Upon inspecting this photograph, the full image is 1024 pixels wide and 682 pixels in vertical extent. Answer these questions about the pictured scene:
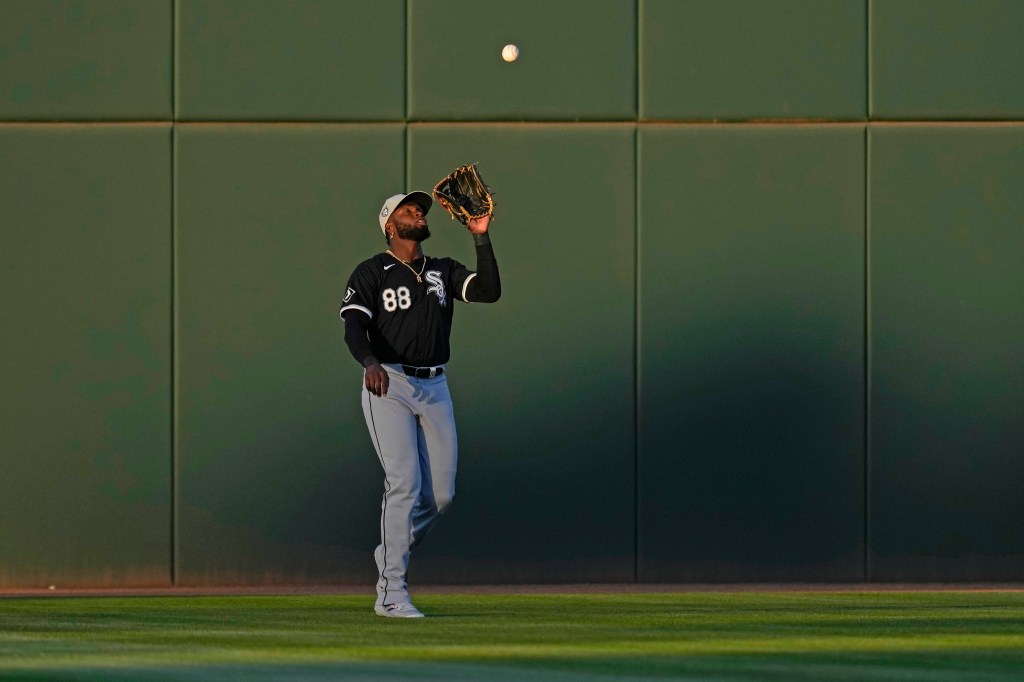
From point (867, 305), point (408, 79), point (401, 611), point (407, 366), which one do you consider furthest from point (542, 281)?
point (401, 611)

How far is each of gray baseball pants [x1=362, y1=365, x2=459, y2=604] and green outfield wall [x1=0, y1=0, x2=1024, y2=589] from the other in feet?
6.78

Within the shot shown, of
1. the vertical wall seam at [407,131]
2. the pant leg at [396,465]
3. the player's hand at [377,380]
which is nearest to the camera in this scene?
the player's hand at [377,380]

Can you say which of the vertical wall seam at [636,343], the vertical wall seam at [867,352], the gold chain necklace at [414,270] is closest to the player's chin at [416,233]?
the gold chain necklace at [414,270]

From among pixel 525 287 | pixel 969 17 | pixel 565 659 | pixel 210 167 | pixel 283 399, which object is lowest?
pixel 565 659

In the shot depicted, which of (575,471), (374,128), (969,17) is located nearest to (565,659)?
(575,471)

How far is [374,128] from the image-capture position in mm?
10281

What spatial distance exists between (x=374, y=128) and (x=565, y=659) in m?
4.53

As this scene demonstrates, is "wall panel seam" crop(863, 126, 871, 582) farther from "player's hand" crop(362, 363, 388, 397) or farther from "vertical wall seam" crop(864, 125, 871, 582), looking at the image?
"player's hand" crop(362, 363, 388, 397)

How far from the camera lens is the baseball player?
8117 mm

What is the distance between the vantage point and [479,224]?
8172 mm

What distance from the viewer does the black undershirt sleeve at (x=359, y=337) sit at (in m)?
8.02

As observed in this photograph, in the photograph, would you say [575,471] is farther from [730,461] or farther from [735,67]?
[735,67]

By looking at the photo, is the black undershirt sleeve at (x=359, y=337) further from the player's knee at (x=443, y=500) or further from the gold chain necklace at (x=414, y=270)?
the player's knee at (x=443, y=500)

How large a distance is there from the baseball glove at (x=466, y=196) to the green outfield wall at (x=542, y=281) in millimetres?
1855
